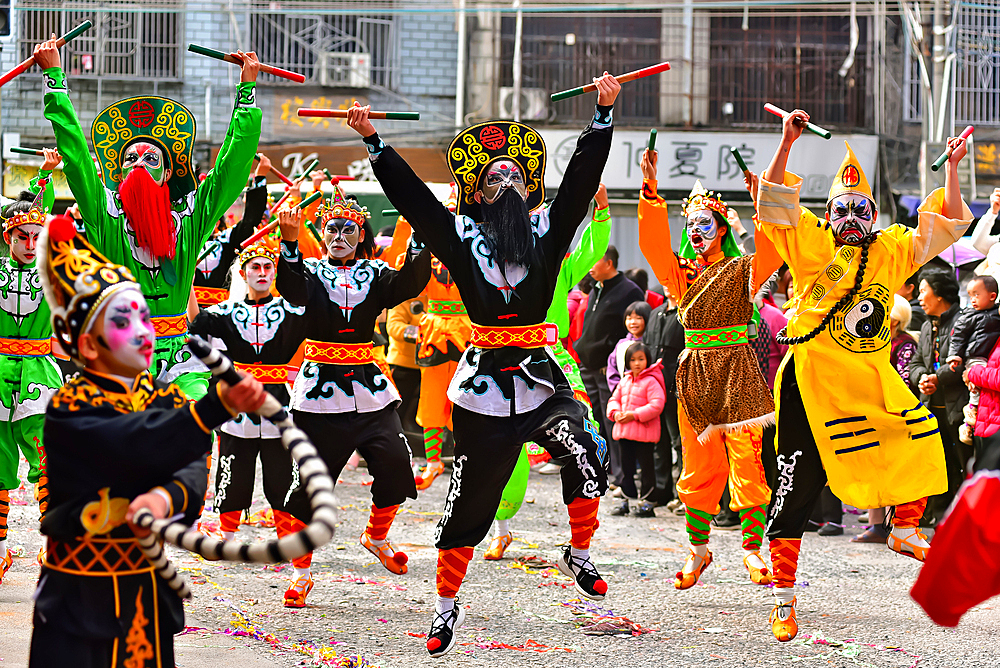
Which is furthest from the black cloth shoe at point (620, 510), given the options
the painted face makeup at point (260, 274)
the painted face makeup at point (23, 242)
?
the painted face makeup at point (23, 242)

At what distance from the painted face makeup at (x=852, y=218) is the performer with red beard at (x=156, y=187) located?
2688mm

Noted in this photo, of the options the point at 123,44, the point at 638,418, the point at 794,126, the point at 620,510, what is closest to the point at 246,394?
the point at 794,126

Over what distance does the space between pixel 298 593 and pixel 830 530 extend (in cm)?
356

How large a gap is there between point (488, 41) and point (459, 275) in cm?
1176

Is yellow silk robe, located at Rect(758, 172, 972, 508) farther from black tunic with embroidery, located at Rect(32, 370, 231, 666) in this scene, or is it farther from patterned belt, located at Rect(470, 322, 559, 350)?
black tunic with embroidery, located at Rect(32, 370, 231, 666)

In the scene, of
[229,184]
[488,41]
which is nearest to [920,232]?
[229,184]

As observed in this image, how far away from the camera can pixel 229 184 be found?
18.1ft

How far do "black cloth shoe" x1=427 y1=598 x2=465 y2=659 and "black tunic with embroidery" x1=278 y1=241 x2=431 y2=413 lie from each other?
1214mm

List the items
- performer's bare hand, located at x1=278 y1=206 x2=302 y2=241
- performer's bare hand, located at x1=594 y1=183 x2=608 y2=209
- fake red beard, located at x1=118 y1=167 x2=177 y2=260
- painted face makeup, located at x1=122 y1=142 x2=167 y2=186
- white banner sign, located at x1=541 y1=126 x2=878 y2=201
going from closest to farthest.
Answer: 1. fake red beard, located at x1=118 y1=167 x2=177 y2=260
2. painted face makeup, located at x1=122 y1=142 x2=167 y2=186
3. performer's bare hand, located at x1=278 y1=206 x2=302 y2=241
4. performer's bare hand, located at x1=594 y1=183 x2=608 y2=209
5. white banner sign, located at x1=541 y1=126 x2=878 y2=201

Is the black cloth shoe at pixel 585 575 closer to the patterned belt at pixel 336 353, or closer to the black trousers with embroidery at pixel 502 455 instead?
the black trousers with embroidery at pixel 502 455

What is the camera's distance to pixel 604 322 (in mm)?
9016

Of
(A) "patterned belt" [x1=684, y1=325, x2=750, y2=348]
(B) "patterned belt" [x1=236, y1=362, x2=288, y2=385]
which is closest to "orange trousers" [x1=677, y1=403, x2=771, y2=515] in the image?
(A) "patterned belt" [x1=684, y1=325, x2=750, y2=348]

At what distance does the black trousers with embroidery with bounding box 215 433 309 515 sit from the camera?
228 inches

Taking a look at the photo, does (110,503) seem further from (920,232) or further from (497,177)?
(920,232)
